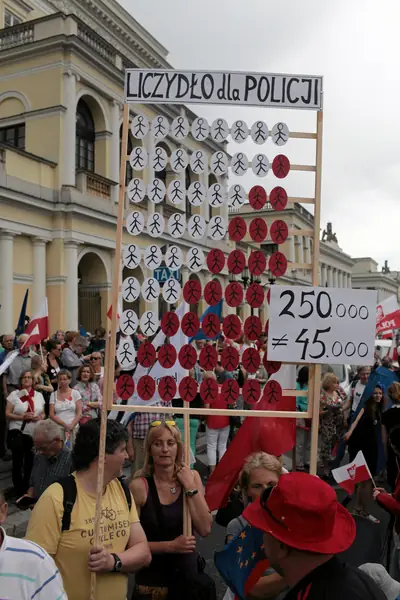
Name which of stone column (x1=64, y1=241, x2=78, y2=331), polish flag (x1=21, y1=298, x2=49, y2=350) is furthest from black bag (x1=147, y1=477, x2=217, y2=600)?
stone column (x1=64, y1=241, x2=78, y2=331)

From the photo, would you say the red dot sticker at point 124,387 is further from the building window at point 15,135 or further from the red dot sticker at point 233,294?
the building window at point 15,135

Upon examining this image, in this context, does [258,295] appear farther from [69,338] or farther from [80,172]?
[80,172]

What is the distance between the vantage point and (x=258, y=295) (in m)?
3.25

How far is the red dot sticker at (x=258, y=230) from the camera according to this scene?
3.31 meters

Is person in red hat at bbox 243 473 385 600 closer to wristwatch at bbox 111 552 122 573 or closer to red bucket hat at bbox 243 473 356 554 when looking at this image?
red bucket hat at bbox 243 473 356 554

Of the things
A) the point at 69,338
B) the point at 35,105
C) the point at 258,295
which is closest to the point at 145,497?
the point at 258,295

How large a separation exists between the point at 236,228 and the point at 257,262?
0.83ft

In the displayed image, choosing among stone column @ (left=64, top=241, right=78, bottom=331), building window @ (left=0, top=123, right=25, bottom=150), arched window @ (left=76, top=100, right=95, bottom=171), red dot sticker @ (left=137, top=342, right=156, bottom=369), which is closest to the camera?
red dot sticker @ (left=137, top=342, right=156, bottom=369)

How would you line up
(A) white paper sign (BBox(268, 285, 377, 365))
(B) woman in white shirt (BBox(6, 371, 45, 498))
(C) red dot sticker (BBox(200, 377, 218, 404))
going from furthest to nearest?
1. (B) woman in white shirt (BBox(6, 371, 45, 498))
2. (C) red dot sticker (BBox(200, 377, 218, 404))
3. (A) white paper sign (BBox(268, 285, 377, 365))

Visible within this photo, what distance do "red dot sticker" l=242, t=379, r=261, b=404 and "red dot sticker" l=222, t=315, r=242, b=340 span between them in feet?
0.99

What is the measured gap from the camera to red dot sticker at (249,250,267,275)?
3318 mm

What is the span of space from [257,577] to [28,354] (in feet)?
22.3

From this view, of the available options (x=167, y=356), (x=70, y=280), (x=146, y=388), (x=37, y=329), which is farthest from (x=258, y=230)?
(x=70, y=280)

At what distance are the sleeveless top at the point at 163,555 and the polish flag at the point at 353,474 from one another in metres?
1.54
